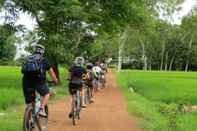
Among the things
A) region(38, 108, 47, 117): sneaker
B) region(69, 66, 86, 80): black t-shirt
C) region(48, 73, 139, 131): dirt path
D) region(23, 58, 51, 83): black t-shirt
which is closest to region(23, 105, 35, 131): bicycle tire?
region(38, 108, 47, 117): sneaker

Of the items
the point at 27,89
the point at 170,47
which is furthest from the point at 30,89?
the point at 170,47

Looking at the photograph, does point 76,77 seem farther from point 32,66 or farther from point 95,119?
point 32,66

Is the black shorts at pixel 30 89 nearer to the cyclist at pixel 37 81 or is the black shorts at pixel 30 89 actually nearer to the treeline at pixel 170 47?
the cyclist at pixel 37 81

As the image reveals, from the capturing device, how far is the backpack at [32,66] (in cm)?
1227

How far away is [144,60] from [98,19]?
7900cm

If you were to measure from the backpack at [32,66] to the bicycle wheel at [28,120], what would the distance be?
733 mm

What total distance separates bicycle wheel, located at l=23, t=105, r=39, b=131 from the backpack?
733 millimetres

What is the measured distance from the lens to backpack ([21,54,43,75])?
12.3m

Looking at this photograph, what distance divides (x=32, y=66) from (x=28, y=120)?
1140mm

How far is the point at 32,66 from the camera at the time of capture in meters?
12.3

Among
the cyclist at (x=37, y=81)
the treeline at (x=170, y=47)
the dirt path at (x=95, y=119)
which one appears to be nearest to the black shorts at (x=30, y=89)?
the cyclist at (x=37, y=81)

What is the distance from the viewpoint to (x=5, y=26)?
3706 cm

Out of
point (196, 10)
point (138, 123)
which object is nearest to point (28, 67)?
point (138, 123)

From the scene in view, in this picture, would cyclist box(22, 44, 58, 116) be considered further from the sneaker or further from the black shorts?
the sneaker
